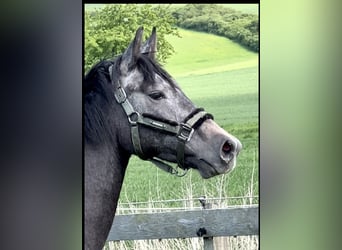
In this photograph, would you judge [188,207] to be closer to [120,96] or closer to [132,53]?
[120,96]

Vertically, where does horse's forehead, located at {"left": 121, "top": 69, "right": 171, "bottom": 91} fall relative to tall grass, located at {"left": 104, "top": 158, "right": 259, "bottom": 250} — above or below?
above

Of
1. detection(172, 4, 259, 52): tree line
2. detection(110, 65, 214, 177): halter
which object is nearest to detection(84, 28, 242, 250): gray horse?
detection(110, 65, 214, 177): halter

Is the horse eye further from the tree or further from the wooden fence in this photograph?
the wooden fence

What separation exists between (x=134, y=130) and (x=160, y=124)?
0.30 feet

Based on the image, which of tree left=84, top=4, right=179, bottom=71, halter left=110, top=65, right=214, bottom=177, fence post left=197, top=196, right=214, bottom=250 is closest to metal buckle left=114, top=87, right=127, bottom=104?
halter left=110, top=65, right=214, bottom=177

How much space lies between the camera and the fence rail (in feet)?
6.64

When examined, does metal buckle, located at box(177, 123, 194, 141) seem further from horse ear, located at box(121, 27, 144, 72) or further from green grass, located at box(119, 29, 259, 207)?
horse ear, located at box(121, 27, 144, 72)

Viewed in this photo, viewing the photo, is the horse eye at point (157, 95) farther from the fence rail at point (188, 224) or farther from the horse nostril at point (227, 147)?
the fence rail at point (188, 224)

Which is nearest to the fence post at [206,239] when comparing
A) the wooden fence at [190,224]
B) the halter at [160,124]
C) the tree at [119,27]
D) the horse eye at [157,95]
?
the wooden fence at [190,224]

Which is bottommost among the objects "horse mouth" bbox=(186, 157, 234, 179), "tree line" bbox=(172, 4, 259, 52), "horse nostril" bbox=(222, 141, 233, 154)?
"horse mouth" bbox=(186, 157, 234, 179)

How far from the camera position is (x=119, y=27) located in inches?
79.0

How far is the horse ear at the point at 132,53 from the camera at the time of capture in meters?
2.01

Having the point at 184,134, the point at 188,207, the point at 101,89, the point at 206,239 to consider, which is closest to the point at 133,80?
the point at 101,89
